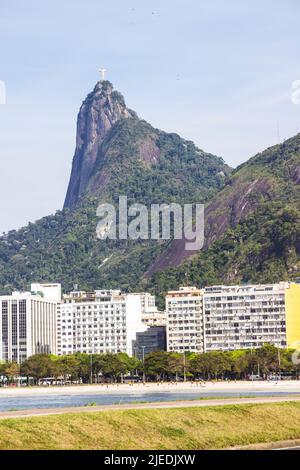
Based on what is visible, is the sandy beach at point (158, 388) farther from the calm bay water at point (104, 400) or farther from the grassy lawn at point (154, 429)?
the grassy lawn at point (154, 429)

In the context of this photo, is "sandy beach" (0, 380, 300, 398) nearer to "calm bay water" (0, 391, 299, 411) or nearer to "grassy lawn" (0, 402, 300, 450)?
"calm bay water" (0, 391, 299, 411)

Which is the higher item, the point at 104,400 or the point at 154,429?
the point at 154,429

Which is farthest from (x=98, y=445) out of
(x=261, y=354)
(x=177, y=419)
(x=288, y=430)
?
(x=261, y=354)

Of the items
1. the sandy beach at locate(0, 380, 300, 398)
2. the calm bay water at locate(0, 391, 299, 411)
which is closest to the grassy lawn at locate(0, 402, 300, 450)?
the calm bay water at locate(0, 391, 299, 411)

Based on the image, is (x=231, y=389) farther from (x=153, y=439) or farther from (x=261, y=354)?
(x=153, y=439)

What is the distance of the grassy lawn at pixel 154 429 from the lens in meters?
36.7

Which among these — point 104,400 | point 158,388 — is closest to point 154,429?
point 104,400

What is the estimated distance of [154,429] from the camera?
1575 inches

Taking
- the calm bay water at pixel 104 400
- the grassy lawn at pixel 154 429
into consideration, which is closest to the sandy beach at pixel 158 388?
the calm bay water at pixel 104 400

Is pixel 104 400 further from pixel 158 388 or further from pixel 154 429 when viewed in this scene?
pixel 154 429

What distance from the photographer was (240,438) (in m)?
40.0

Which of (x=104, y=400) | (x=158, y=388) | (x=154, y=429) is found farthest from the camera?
(x=158, y=388)

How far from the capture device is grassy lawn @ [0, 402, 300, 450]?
120 feet

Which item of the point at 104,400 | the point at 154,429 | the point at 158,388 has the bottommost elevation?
the point at 158,388
